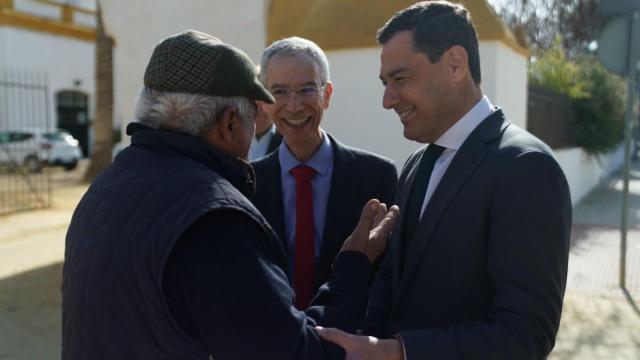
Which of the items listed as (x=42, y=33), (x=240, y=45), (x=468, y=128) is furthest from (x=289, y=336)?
(x=42, y=33)

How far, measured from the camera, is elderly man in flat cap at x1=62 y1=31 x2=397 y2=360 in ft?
4.43

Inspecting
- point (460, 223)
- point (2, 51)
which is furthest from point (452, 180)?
point (2, 51)

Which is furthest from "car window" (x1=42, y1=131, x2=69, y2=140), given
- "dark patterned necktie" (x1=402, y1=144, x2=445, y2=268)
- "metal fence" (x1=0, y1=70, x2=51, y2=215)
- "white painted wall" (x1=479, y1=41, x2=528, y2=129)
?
"dark patterned necktie" (x1=402, y1=144, x2=445, y2=268)

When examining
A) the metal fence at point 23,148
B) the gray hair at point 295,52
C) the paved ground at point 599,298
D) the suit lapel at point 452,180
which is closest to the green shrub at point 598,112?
the paved ground at point 599,298

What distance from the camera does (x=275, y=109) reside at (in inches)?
106

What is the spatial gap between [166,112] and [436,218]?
770 millimetres

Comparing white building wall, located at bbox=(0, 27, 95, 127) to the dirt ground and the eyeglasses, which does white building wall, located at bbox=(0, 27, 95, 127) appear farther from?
the eyeglasses

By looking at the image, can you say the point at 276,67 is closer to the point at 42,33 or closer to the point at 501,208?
the point at 501,208

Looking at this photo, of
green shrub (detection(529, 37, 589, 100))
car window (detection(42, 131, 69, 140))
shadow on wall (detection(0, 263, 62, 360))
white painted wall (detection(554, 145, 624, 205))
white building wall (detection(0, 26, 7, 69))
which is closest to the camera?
shadow on wall (detection(0, 263, 62, 360))

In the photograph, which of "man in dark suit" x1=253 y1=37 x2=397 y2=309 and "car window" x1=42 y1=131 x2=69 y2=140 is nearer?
"man in dark suit" x1=253 y1=37 x2=397 y2=309

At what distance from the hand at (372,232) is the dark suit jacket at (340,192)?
1.72 ft

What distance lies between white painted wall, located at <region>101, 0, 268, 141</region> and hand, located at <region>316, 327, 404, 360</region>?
6.21 meters

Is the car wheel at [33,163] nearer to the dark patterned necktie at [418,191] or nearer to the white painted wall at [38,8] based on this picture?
the white painted wall at [38,8]

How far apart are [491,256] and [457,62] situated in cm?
58
